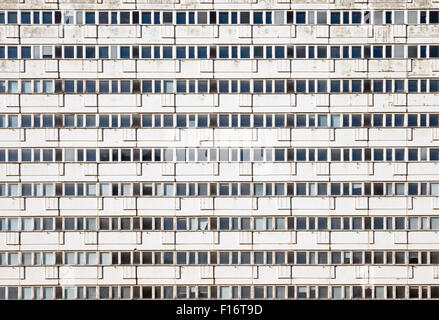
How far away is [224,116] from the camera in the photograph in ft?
105

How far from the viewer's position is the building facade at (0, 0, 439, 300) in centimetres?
3203

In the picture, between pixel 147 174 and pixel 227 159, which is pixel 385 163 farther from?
pixel 147 174

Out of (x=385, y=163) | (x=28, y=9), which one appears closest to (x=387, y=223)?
(x=385, y=163)

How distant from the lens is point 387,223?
106 feet

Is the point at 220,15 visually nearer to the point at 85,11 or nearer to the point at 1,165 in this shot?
the point at 85,11

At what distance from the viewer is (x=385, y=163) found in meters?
32.1

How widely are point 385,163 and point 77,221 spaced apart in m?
22.2

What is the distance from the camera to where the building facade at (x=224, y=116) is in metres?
32.0
